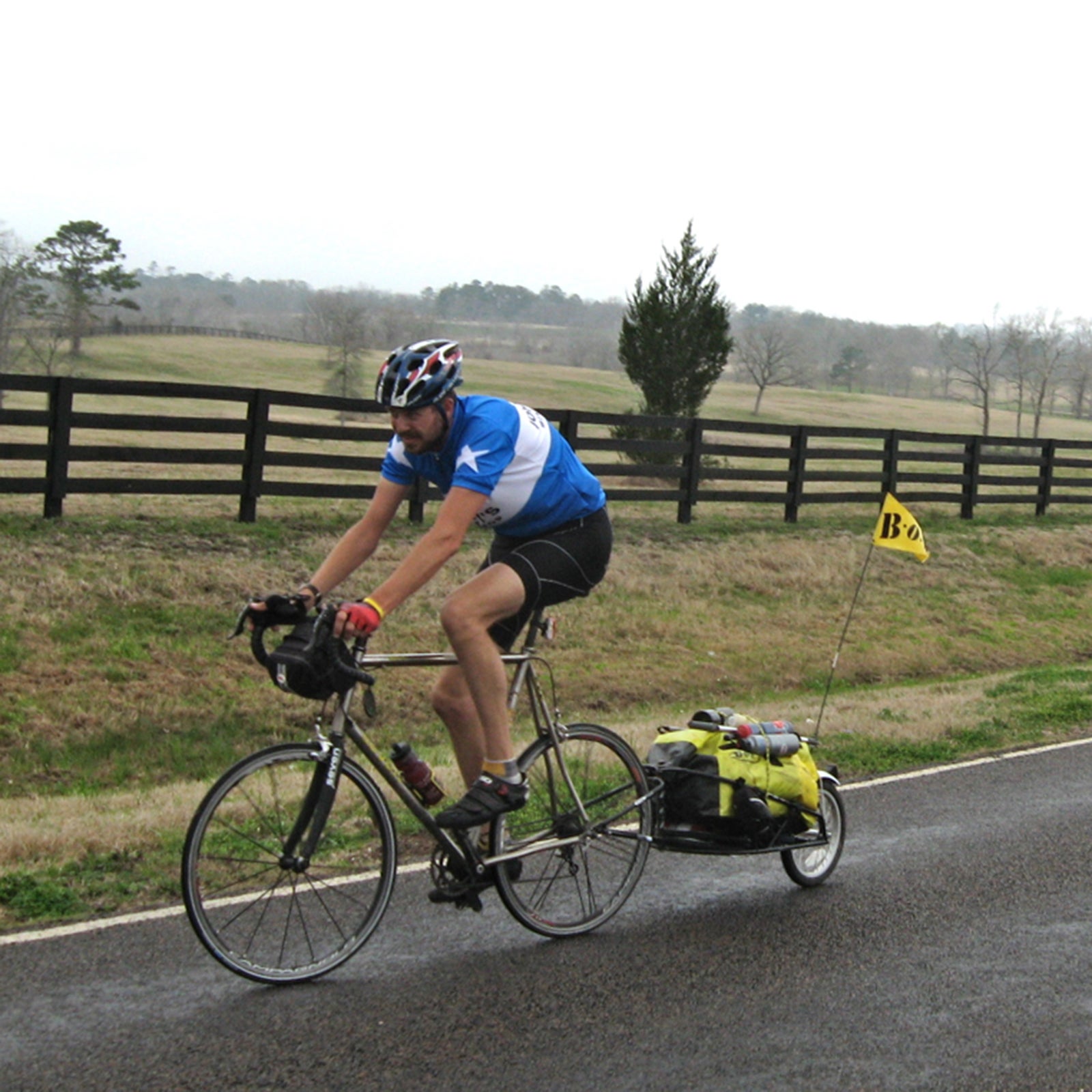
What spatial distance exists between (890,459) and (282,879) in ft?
64.1

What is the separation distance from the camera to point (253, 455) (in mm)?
16109

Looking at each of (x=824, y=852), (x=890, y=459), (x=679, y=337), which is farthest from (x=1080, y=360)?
(x=824, y=852)

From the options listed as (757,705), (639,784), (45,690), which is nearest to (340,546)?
(639,784)

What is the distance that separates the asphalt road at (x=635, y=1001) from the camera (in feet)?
13.6

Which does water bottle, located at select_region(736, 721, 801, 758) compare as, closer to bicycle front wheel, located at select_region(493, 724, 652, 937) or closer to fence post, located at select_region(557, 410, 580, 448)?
bicycle front wheel, located at select_region(493, 724, 652, 937)

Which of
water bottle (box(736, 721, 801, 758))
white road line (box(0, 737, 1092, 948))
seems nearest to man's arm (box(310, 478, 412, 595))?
white road line (box(0, 737, 1092, 948))

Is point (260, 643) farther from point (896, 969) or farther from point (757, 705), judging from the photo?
point (757, 705)

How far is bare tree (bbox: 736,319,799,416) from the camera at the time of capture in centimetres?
8294

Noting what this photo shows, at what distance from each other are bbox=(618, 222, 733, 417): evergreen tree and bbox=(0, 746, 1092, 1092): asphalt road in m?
27.6

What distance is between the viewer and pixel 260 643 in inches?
189

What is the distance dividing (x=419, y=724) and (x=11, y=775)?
12.0 feet

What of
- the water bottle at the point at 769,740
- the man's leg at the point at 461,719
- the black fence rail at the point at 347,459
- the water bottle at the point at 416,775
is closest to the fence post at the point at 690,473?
the black fence rail at the point at 347,459

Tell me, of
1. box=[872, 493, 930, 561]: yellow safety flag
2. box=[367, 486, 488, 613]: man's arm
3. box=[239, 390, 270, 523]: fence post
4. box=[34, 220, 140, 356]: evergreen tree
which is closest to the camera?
box=[367, 486, 488, 613]: man's arm

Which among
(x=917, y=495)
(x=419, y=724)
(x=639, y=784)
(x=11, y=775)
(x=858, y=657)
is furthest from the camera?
(x=917, y=495)
